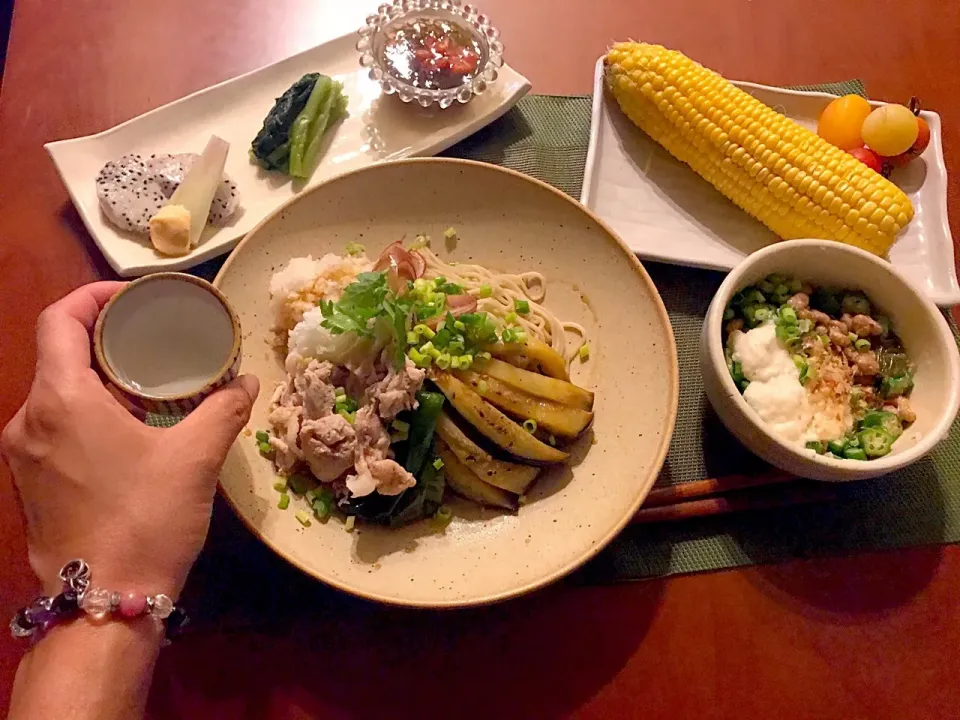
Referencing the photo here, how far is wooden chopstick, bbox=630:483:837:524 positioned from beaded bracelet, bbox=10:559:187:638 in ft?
3.47

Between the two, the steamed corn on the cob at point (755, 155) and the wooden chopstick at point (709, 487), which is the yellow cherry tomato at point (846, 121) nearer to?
the steamed corn on the cob at point (755, 155)

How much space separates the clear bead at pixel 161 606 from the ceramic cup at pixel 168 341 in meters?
0.33

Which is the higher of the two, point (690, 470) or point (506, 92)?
point (506, 92)

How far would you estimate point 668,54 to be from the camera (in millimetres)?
2205

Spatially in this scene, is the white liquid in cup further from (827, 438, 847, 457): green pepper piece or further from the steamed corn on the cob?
the steamed corn on the cob

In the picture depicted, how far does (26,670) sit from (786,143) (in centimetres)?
212

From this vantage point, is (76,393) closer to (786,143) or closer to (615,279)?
(615,279)

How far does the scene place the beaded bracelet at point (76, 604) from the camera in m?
1.15

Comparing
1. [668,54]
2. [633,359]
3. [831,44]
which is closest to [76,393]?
[633,359]

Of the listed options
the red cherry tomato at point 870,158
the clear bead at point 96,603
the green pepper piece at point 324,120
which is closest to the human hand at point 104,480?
the clear bead at point 96,603

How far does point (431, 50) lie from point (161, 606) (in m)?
1.89

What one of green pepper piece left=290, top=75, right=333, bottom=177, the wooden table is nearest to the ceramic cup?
the wooden table

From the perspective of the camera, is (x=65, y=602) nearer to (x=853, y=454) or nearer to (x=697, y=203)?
(x=853, y=454)

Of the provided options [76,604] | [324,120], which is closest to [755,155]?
[324,120]
